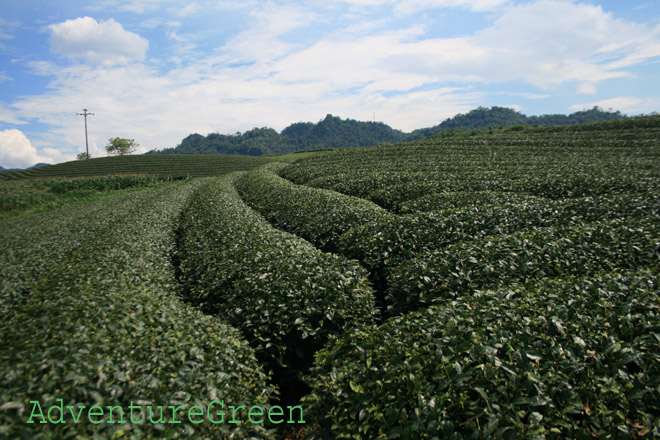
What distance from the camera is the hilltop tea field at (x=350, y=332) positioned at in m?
2.78

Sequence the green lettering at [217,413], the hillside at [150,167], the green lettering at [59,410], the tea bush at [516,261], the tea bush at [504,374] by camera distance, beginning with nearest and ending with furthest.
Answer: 1. the green lettering at [59,410]
2. the tea bush at [504,374]
3. the green lettering at [217,413]
4. the tea bush at [516,261]
5. the hillside at [150,167]

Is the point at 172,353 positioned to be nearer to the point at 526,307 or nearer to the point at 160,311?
the point at 160,311

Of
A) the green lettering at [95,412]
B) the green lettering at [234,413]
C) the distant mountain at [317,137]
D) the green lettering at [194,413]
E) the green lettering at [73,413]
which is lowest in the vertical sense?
the green lettering at [234,413]

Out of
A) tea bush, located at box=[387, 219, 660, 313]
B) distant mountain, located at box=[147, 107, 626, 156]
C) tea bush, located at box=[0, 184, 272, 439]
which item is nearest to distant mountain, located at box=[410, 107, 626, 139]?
distant mountain, located at box=[147, 107, 626, 156]

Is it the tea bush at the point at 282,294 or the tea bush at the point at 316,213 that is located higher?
the tea bush at the point at 316,213

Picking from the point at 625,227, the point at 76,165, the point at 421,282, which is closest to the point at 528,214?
the point at 625,227

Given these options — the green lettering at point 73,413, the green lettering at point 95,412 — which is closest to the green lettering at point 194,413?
the green lettering at point 95,412

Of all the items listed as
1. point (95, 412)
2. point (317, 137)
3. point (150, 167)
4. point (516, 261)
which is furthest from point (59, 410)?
point (317, 137)

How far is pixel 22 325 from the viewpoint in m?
4.42

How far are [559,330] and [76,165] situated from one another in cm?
8329

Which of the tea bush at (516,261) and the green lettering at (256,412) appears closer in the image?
the green lettering at (256,412)

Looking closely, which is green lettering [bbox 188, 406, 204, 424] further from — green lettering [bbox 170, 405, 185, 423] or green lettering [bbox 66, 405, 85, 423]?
green lettering [bbox 66, 405, 85, 423]

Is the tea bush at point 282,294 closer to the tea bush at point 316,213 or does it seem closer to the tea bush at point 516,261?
the tea bush at point 516,261

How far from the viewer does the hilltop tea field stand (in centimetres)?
278
